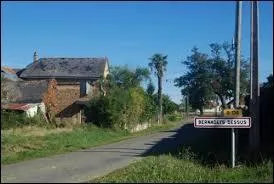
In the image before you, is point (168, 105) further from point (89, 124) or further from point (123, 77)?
point (89, 124)

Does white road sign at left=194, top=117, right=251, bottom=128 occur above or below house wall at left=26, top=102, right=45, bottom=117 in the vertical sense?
below

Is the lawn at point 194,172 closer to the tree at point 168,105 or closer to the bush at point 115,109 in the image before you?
the bush at point 115,109

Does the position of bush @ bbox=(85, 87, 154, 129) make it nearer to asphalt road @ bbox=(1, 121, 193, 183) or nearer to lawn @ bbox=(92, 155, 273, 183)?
asphalt road @ bbox=(1, 121, 193, 183)

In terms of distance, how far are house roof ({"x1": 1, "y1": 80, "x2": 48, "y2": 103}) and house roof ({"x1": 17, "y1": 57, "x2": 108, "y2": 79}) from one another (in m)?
14.3

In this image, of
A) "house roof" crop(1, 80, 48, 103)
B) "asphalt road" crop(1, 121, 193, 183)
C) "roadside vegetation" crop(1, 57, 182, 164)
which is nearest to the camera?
"asphalt road" crop(1, 121, 193, 183)

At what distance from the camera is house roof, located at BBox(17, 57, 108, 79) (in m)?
70.8

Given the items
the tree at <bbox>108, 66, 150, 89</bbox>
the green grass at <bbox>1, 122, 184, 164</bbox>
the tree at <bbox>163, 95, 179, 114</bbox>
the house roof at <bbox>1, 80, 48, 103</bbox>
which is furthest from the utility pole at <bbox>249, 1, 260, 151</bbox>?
the tree at <bbox>163, 95, 179, 114</bbox>

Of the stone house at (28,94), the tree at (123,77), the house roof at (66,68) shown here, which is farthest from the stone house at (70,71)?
the stone house at (28,94)

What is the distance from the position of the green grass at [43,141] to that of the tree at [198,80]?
141ft

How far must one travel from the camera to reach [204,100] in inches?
3344

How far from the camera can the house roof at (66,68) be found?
70.8 m

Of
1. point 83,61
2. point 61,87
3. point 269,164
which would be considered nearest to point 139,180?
point 269,164

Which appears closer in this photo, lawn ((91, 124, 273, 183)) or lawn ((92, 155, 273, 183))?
lawn ((92, 155, 273, 183))

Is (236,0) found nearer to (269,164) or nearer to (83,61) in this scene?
(269,164)
